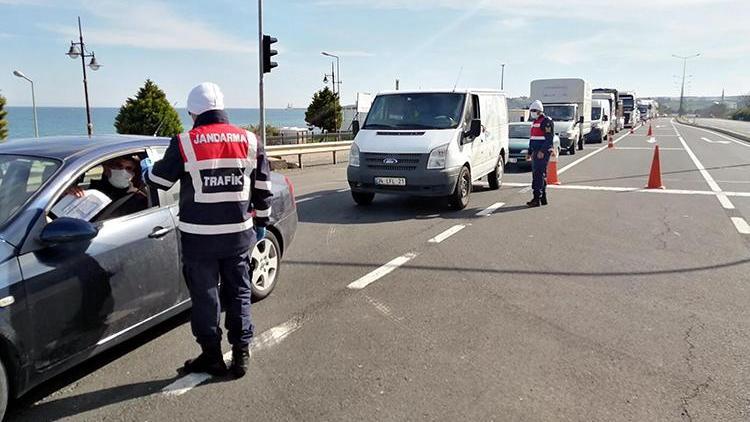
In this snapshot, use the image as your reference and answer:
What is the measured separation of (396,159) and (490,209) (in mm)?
1929

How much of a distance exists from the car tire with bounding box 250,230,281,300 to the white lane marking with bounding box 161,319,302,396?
1.80ft

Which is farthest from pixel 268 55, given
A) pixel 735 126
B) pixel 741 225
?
pixel 735 126

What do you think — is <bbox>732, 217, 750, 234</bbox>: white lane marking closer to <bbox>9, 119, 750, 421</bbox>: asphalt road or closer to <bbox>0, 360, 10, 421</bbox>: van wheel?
<bbox>9, 119, 750, 421</bbox>: asphalt road

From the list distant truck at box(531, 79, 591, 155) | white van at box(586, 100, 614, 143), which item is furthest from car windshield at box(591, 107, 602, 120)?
distant truck at box(531, 79, 591, 155)

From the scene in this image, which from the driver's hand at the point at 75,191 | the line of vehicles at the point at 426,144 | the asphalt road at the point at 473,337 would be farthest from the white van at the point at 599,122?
the driver's hand at the point at 75,191

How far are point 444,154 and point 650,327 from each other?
4.88 m

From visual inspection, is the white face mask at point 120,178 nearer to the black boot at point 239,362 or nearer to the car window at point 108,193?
the car window at point 108,193

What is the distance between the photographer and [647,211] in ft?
30.3

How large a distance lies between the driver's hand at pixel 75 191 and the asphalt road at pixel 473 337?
1126 millimetres

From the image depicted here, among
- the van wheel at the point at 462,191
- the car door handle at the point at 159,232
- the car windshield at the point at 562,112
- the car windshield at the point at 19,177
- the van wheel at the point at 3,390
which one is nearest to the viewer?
the van wheel at the point at 3,390

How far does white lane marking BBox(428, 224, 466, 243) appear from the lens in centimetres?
716

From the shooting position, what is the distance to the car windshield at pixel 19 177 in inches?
125

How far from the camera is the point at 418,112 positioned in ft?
31.4

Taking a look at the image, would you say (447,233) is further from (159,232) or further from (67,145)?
(67,145)
